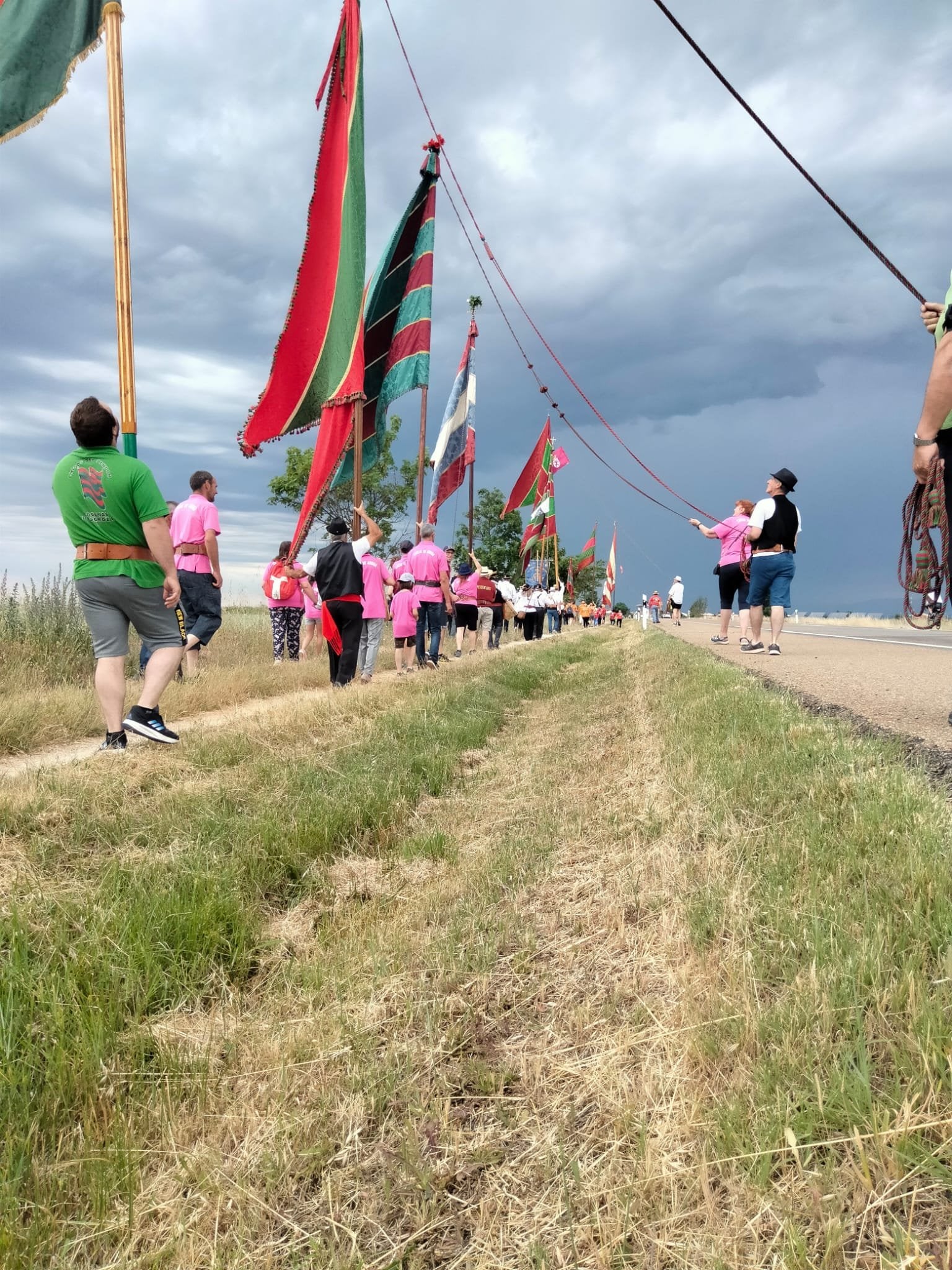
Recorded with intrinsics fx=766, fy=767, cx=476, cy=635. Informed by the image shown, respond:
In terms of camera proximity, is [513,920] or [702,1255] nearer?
[702,1255]

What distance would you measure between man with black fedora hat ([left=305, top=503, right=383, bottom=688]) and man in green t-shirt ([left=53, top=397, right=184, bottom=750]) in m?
3.71

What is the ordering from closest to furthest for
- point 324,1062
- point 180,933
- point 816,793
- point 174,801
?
point 324,1062 < point 180,933 < point 816,793 < point 174,801

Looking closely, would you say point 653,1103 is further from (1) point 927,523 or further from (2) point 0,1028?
(1) point 927,523

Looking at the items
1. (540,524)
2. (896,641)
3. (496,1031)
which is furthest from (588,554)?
(496,1031)

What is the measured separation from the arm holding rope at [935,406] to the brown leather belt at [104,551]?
16.1 feet

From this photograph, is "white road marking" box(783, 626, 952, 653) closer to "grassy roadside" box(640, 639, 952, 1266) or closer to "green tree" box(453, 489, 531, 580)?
"grassy roadside" box(640, 639, 952, 1266)

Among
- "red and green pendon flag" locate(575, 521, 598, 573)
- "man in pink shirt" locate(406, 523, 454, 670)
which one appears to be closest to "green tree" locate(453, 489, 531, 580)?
"red and green pendon flag" locate(575, 521, 598, 573)

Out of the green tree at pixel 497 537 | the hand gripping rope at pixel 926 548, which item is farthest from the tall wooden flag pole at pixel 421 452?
the green tree at pixel 497 537

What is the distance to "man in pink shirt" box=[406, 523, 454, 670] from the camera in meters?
13.2

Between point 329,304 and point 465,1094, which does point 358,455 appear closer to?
point 329,304

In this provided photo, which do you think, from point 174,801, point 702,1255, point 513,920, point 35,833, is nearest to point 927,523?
point 513,920

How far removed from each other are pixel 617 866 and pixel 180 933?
5.34 feet

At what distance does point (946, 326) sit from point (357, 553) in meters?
6.99

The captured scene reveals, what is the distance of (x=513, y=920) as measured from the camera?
2660 millimetres
